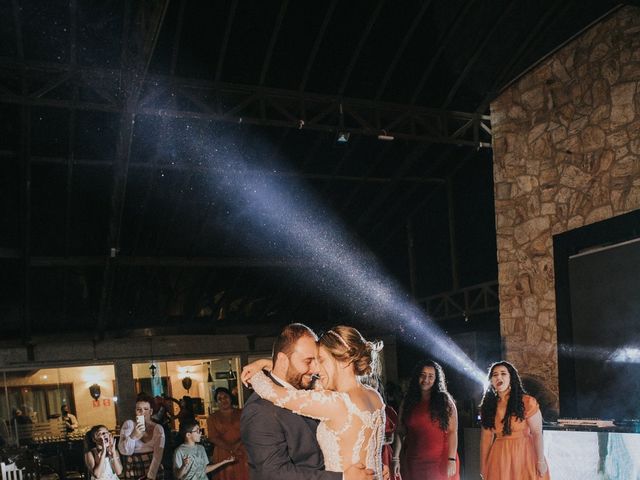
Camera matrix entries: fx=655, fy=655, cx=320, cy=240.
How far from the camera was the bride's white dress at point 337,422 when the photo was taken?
8.96 feet

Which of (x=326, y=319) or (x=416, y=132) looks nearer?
(x=416, y=132)

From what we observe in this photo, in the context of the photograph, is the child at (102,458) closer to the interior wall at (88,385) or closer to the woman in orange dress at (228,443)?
the woman in orange dress at (228,443)

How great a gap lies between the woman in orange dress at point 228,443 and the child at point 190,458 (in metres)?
Result: 0.40

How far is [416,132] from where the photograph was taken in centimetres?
998

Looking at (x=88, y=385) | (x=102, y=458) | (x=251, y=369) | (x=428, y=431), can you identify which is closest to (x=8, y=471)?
(x=102, y=458)

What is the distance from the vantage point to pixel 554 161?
6609 mm

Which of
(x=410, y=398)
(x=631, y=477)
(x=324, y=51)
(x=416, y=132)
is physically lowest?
(x=631, y=477)

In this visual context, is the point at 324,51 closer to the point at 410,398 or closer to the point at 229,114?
the point at 229,114

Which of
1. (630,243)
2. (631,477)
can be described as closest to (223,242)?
(630,243)

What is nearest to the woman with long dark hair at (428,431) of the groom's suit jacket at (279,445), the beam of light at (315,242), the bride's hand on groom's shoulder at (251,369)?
the bride's hand on groom's shoulder at (251,369)

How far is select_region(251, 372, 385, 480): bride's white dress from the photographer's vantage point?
2730mm

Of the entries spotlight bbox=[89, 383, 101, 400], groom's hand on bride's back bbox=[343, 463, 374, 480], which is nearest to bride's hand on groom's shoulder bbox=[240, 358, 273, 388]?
groom's hand on bride's back bbox=[343, 463, 374, 480]

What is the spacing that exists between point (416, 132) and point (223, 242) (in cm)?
405

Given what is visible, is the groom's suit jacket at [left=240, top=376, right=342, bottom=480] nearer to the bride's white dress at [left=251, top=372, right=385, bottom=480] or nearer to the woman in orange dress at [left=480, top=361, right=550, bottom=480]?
the bride's white dress at [left=251, top=372, right=385, bottom=480]
